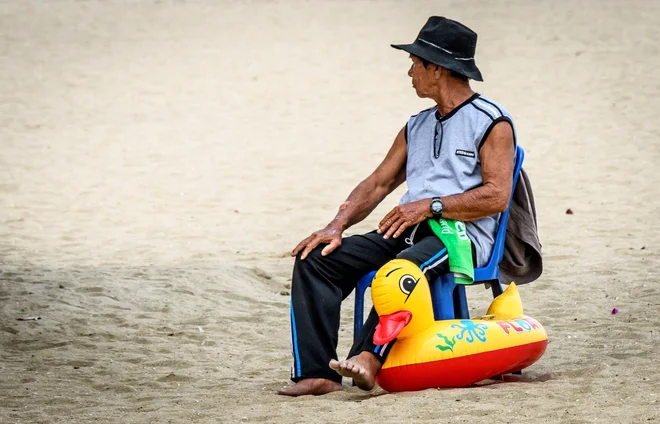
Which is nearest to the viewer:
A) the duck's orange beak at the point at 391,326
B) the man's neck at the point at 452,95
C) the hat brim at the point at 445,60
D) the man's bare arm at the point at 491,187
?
the duck's orange beak at the point at 391,326

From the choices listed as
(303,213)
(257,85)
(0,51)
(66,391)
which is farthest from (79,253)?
(0,51)

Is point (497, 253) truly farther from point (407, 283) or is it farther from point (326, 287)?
point (326, 287)

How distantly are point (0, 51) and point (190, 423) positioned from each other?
14.5 metres

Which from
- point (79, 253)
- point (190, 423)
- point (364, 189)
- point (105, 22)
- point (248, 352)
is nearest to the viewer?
point (190, 423)

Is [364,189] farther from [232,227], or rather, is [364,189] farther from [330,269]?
[232,227]

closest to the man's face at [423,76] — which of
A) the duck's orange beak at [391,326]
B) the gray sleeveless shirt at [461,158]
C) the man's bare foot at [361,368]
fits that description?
the gray sleeveless shirt at [461,158]

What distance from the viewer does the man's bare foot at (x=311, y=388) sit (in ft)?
14.3

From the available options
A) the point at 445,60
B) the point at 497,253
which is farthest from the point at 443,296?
the point at 445,60

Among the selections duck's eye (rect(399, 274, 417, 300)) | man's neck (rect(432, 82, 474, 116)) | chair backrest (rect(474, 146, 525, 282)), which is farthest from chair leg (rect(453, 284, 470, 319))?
man's neck (rect(432, 82, 474, 116))

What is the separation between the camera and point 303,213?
32.4ft

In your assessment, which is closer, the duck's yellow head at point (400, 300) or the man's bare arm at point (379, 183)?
the duck's yellow head at point (400, 300)

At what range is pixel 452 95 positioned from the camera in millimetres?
4547

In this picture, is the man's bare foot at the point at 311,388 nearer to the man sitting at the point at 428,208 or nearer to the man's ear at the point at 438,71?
the man sitting at the point at 428,208

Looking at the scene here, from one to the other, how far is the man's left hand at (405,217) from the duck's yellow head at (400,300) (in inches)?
10.3
